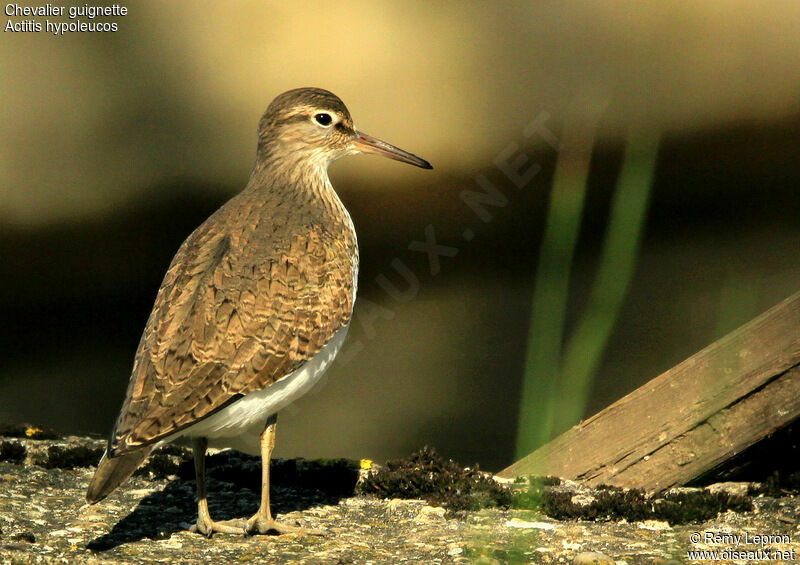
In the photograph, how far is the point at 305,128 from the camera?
7996 millimetres

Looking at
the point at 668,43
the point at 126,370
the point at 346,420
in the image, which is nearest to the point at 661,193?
the point at 668,43

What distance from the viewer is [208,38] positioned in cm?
1516

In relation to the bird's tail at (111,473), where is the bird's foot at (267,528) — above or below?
below

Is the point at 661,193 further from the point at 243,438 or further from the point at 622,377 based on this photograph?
the point at 243,438

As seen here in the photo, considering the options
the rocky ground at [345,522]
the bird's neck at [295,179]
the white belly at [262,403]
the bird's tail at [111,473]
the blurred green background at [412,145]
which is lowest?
the rocky ground at [345,522]

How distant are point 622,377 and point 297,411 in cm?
403

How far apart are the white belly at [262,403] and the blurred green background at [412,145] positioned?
7227 millimetres

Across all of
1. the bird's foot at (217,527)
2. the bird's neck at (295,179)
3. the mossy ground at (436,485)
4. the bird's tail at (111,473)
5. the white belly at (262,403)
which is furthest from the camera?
the bird's neck at (295,179)

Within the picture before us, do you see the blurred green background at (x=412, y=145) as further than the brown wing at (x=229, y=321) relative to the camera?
Yes

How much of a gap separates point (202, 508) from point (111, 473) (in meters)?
0.92

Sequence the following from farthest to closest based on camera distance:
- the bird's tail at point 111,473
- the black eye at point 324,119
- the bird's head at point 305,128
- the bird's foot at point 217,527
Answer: the black eye at point 324,119, the bird's head at point 305,128, the bird's foot at point 217,527, the bird's tail at point 111,473

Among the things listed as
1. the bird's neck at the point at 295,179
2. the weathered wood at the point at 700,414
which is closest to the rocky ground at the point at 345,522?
the weathered wood at the point at 700,414

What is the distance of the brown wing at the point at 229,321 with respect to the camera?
20.3 ft

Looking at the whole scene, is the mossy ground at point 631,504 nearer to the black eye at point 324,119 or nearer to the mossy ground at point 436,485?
the mossy ground at point 436,485
